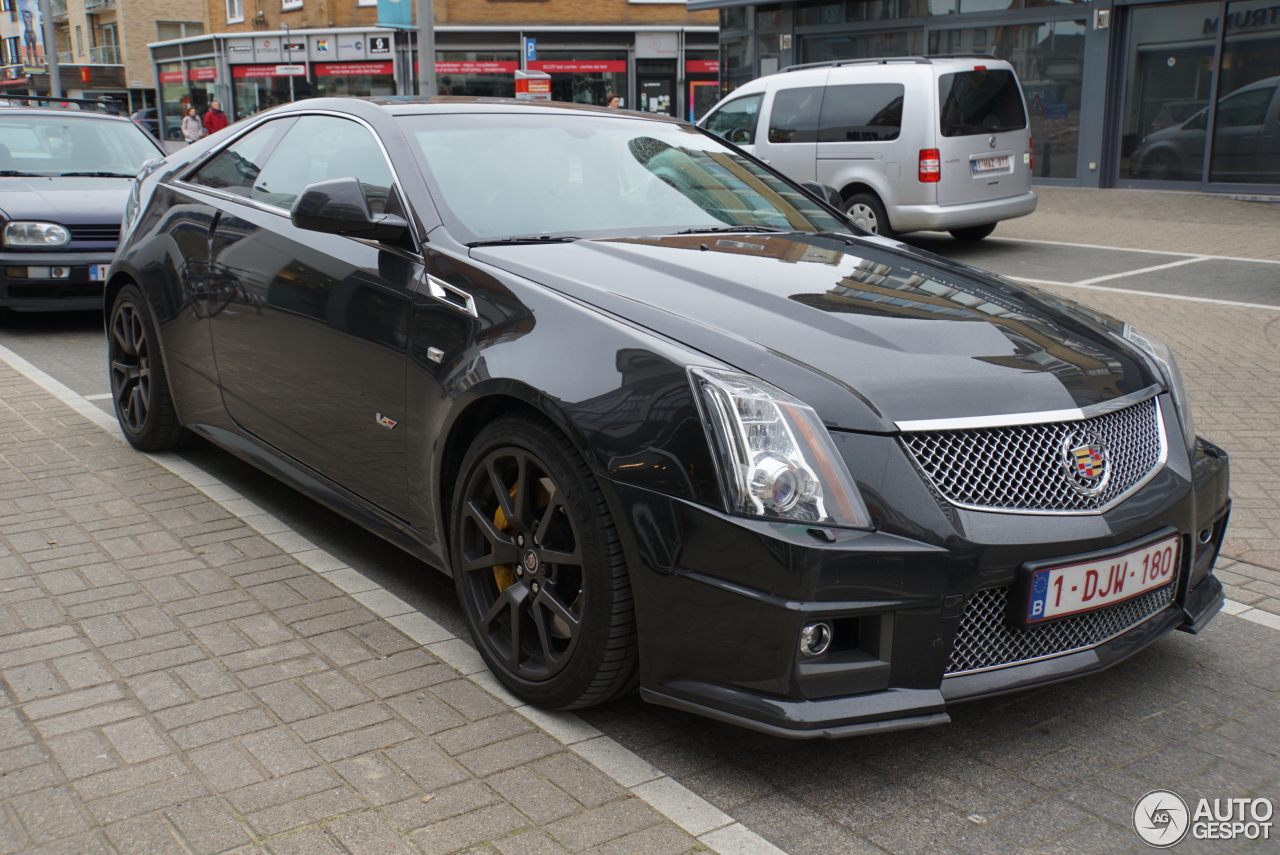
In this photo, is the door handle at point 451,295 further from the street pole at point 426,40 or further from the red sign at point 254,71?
the red sign at point 254,71

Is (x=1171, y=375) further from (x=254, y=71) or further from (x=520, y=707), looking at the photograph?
(x=254, y=71)

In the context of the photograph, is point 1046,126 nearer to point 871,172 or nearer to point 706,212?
point 871,172

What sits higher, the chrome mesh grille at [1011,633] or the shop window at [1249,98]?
the shop window at [1249,98]

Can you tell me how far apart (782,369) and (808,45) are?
21705mm

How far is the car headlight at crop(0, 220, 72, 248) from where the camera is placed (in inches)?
329

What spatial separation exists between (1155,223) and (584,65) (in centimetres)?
2459

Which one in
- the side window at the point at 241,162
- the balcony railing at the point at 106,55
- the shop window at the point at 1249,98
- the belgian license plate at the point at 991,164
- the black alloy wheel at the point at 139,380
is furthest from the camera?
the balcony railing at the point at 106,55

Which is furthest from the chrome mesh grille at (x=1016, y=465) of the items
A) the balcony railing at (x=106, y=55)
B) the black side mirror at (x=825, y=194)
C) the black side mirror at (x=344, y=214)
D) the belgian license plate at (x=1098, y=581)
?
the balcony railing at (x=106, y=55)

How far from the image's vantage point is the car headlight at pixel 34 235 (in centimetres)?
837

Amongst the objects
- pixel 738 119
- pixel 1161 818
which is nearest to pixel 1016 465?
pixel 1161 818

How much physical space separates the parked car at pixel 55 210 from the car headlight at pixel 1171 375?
7.17 metres

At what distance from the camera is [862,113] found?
42.5 feet

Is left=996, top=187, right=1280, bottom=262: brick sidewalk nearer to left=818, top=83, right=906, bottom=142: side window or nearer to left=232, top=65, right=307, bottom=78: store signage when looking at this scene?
left=818, top=83, right=906, bottom=142: side window

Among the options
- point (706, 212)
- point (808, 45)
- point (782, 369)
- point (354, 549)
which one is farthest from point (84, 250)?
point (808, 45)
